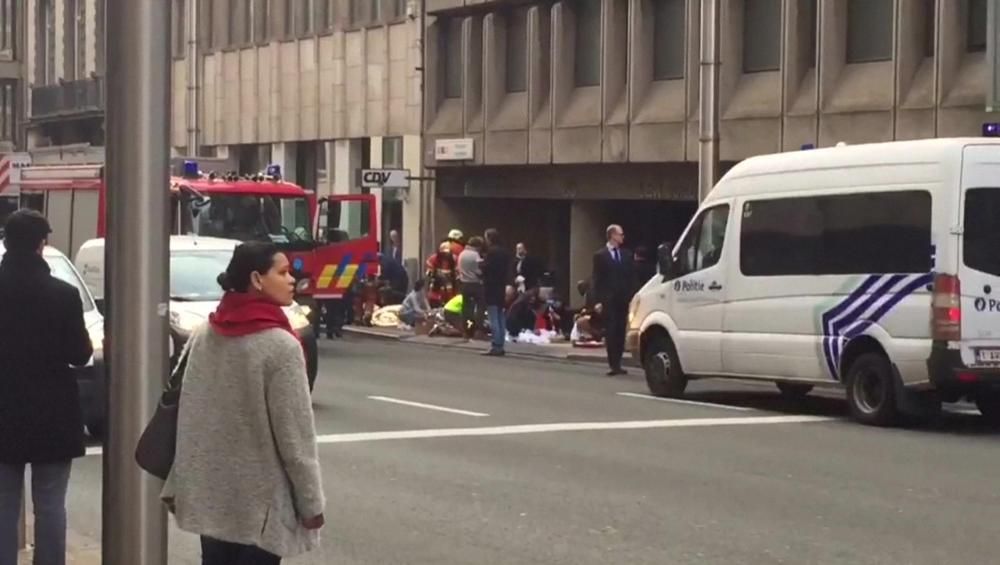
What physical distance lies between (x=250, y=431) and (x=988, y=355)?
10648 millimetres

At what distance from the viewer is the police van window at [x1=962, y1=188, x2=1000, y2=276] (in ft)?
50.4

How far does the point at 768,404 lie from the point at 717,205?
2.03 m

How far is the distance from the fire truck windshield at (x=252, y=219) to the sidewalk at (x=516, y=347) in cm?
300

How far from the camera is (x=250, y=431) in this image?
233 inches

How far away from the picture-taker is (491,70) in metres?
36.9

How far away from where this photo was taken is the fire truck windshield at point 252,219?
87.2 feet

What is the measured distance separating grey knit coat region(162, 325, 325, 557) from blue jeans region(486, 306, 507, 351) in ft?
67.1

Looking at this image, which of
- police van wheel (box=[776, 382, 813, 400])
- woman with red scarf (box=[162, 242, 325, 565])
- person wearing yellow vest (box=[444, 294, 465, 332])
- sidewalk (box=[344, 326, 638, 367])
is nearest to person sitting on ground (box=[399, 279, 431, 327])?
sidewalk (box=[344, 326, 638, 367])

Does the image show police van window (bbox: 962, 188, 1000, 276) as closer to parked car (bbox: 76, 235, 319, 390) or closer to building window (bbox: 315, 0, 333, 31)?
Result: parked car (bbox: 76, 235, 319, 390)

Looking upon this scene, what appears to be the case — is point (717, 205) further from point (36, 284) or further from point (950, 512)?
point (36, 284)

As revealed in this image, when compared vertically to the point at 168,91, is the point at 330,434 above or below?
below

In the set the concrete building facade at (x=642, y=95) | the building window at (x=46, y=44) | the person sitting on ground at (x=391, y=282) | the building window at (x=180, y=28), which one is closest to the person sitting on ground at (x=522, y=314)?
the concrete building facade at (x=642, y=95)

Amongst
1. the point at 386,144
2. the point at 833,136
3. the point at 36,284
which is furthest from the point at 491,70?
the point at 36,284

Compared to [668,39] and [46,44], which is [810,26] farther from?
[46,44]
